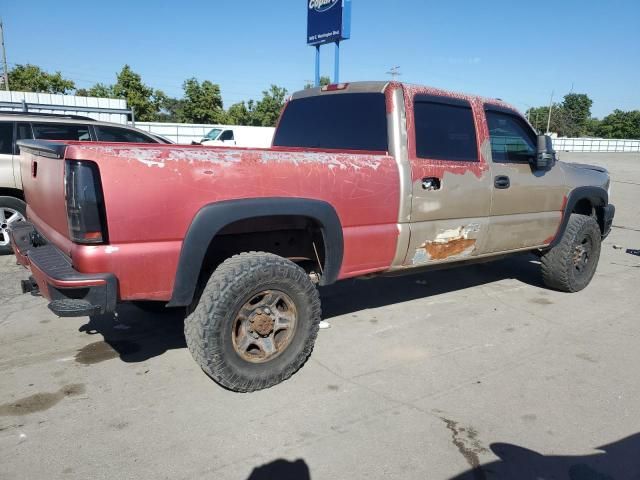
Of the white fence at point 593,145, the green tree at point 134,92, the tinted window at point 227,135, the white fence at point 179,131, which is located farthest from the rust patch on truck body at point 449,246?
the white fence at point 593,145

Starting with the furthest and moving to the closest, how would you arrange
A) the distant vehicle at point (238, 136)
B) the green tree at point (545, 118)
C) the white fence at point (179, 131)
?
the green tree at point (545, 118) < the white fence at point (179, 131) < the distant vehicle at point (238, 136)

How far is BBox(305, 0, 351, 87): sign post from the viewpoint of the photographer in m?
15.7

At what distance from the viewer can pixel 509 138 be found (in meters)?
4.54

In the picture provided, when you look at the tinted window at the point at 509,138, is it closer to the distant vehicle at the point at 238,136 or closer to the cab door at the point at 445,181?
the cab door at the point at 445,181

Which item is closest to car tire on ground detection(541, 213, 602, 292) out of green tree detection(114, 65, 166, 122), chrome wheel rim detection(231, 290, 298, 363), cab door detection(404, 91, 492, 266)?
cab door detection(404, 91, 492, 266)

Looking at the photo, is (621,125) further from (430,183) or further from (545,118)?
(430,183)

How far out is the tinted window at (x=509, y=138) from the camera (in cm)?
438

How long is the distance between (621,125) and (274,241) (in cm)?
9956

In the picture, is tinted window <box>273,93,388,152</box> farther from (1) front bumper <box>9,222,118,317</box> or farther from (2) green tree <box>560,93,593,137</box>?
(2) green tree <box>560,93,593,137</box>

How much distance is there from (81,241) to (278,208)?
3.57ft

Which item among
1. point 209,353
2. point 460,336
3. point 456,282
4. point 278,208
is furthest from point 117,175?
point 456,282

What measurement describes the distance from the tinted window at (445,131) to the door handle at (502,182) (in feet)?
0.96

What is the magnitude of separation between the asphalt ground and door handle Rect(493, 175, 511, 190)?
3.99 feet

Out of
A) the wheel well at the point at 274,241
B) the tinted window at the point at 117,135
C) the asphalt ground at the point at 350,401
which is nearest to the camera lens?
the asphalt ground at the point at 350,401
